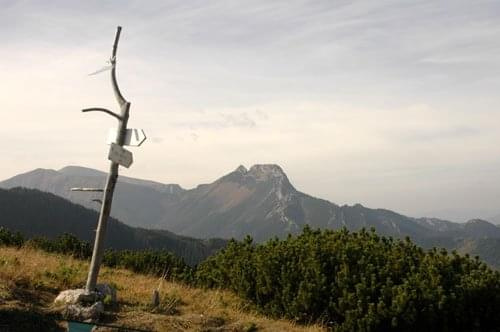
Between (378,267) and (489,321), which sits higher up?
(378,267)

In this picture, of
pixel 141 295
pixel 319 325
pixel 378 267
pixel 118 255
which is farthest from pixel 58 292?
pixel 118 255

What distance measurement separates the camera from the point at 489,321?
1120 cm

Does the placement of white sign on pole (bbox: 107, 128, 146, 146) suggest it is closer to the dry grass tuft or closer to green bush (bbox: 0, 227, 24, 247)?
the dry grass tuft

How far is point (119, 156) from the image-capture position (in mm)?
9617

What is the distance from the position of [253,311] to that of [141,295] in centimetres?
253

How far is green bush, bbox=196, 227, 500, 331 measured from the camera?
10.1m

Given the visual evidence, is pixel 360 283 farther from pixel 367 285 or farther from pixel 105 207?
pixel 105 207

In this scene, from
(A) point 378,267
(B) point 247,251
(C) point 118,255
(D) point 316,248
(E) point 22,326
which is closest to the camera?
(E) point 22,326

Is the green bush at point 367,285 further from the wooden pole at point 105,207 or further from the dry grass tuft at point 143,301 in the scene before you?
the wooden pole at point 105,207

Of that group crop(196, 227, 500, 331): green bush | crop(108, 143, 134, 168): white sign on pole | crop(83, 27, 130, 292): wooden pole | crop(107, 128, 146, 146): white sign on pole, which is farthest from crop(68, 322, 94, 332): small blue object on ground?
crop(196, 227, 500, 331): green bush

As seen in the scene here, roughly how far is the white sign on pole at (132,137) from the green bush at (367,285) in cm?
418

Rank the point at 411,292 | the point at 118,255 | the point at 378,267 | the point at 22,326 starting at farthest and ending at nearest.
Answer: the point at 118,255
the point at 378,267
the point at 411,292
the point at 22,326

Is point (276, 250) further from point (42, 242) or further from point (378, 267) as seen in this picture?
point (42, 242)

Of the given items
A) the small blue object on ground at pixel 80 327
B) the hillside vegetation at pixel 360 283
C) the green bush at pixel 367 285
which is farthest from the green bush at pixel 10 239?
the small blue object on ground at pixel 80 327
